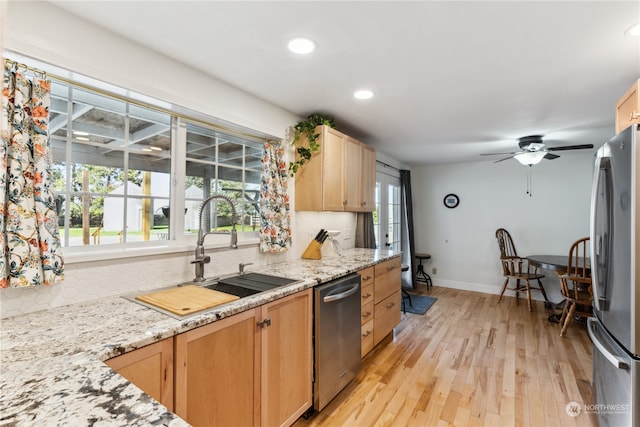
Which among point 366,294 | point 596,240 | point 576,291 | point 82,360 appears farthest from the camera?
point 576,291

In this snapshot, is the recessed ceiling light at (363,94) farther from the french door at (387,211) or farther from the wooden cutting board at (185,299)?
the french door at (387,211)

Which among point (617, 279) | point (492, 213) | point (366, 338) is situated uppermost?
point (492, 213)

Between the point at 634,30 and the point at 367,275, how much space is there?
85.6 inches

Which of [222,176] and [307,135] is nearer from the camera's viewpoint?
[222,176]

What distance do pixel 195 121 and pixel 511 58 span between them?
2.07 m

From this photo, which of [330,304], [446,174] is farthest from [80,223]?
[446,174]

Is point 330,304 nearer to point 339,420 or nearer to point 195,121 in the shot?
point 339,420

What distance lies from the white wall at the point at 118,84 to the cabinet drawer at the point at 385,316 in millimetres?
1231

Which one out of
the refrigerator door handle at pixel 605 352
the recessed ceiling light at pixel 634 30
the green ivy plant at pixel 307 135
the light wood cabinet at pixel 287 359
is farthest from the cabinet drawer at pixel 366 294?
the recessed ceiling light at pixel 634 30

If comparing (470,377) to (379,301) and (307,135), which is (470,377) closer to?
(379,301)

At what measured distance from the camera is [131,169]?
6.15 feet

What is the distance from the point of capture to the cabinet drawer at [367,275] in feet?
Result: 8.38

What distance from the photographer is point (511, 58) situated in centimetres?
185

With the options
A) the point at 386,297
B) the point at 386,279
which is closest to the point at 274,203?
the point at 386,279
